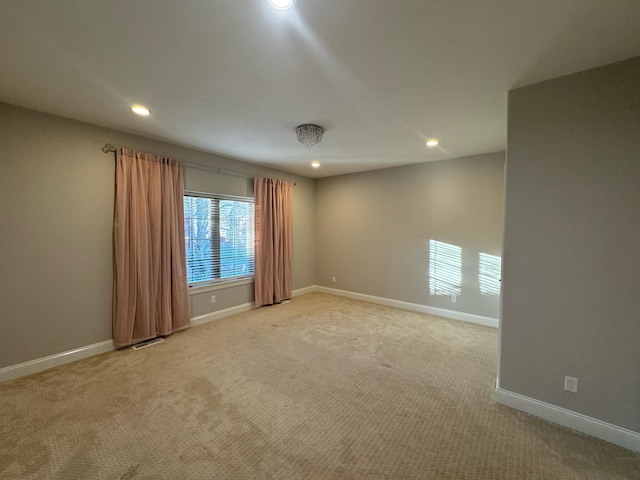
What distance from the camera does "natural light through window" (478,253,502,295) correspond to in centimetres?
377

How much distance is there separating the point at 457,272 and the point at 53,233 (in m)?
5.13

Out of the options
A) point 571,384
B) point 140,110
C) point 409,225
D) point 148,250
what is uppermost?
point 140,110

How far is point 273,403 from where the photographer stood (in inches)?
83.7

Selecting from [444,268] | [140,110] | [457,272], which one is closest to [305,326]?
[444,268]

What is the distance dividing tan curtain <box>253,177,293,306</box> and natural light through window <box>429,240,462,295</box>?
2.57m

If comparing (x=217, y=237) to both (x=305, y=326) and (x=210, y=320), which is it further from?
(x=305, y=326)

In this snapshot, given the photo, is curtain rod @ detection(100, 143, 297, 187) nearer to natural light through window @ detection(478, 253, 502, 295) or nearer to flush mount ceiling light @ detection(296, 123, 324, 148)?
flush mount ceiling light @ detection(296, 123, 324, 148)

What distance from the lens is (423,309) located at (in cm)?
441

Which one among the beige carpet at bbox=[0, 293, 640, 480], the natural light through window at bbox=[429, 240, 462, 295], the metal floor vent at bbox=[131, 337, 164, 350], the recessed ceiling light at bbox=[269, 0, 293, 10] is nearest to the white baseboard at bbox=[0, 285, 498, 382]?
the beige carpet at bbox=[0, 293, 640, 480]

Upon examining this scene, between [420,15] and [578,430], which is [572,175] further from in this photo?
[578,430]

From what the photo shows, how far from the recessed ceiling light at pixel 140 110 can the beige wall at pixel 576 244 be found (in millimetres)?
3228

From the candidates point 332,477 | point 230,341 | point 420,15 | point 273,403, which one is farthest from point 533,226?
point 230,341

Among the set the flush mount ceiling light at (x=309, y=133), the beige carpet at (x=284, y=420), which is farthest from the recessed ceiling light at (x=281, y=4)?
the beige carpet at (x=284, y=420)

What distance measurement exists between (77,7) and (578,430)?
3.99 meters
